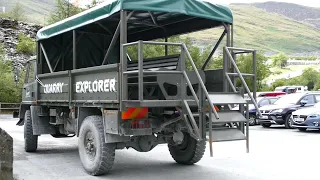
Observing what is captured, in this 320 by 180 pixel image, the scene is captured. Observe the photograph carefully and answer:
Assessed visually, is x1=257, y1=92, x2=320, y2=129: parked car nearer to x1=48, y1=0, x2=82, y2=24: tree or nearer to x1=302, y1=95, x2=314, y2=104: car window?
x1=302, y1=95, x2=314, y2=104: car window

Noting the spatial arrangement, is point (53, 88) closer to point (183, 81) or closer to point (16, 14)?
point (183, 81)

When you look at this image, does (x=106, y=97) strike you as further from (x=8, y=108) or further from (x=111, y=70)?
(x=8, y=108)

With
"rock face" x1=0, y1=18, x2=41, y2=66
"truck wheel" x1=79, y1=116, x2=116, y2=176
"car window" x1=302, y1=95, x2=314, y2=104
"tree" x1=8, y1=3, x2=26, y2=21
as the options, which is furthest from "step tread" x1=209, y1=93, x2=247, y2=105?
"tree" x1=8, y1=3, x2=26, y2=21

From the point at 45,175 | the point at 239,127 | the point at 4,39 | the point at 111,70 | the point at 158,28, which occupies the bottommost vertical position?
the point at 45,175

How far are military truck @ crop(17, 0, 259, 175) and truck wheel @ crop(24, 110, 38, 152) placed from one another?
26mm

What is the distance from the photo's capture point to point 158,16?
8805mm

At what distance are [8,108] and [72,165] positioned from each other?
79.1 feet

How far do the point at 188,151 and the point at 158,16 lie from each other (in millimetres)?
2950

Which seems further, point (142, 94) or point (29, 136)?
point (29, 136)

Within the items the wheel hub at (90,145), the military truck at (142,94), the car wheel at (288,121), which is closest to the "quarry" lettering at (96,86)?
the military truck at (142,94)

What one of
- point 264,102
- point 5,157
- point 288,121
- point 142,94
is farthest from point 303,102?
point 5,157

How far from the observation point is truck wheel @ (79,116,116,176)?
709cm

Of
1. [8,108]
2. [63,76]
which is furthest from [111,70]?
[8,108]

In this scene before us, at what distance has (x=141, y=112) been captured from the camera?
6750mm
